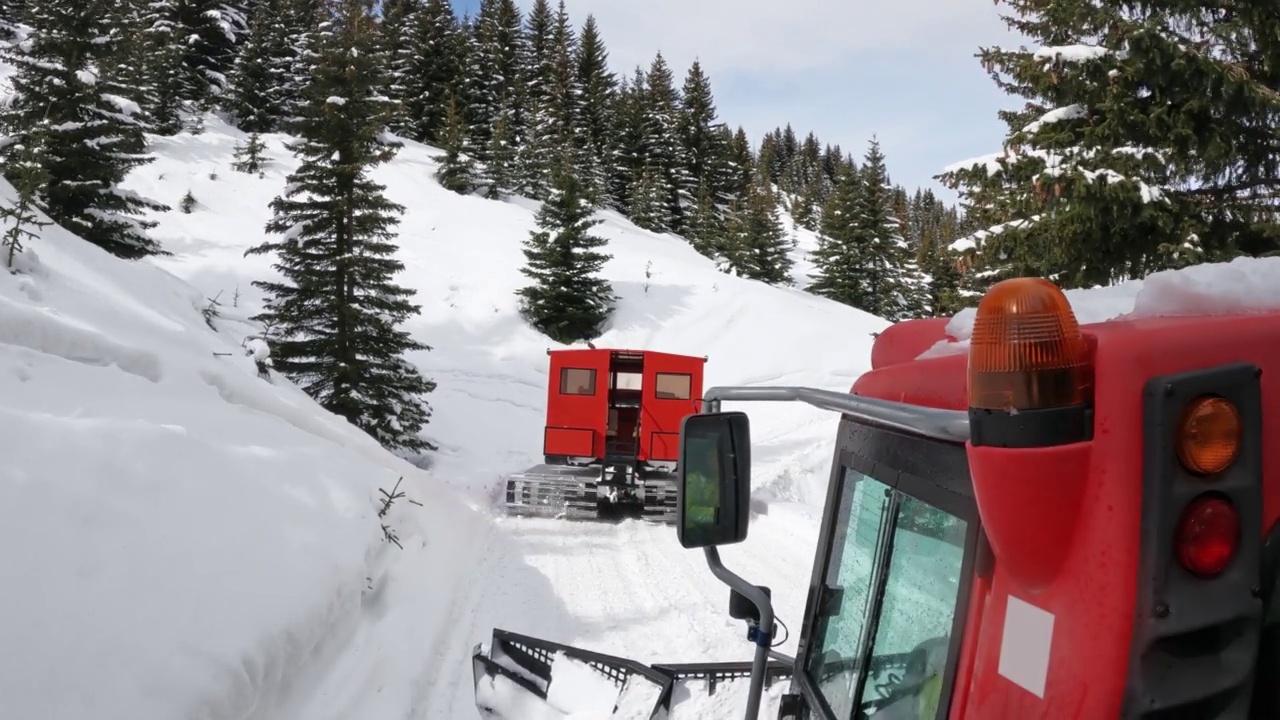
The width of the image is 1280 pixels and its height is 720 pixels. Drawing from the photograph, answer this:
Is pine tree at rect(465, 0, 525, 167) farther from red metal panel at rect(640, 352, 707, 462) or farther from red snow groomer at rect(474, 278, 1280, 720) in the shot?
red snow groomer at rect(474, 278, 1280, 720)

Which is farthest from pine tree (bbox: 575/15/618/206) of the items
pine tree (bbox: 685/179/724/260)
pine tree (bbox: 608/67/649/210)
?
pine tree (bbox: 685/179/724/260)

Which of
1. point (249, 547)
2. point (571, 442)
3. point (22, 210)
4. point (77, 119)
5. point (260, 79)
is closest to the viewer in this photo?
point (249, 547)

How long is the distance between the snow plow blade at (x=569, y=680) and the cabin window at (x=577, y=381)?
8887mm

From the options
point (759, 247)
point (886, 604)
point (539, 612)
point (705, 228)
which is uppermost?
point (705, 228)

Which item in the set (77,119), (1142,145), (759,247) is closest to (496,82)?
(759,247)

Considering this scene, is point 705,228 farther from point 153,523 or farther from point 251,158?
point 153,523

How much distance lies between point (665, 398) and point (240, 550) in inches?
339

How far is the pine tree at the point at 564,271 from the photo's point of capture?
24.8 metres

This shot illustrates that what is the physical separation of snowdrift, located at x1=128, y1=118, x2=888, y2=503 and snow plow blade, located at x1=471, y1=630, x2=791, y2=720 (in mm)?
8279

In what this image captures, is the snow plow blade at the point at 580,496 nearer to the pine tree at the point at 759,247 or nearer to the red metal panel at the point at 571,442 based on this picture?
the red metal panel at the point at 571,442

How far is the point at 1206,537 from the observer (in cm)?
101

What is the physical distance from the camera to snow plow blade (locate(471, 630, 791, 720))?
3738 mm

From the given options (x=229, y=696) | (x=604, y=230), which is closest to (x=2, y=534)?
(x=229, y=696)

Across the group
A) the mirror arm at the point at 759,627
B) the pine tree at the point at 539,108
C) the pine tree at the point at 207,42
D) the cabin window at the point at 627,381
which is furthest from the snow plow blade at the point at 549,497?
the pine tree at the point at 207,42
